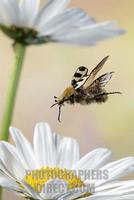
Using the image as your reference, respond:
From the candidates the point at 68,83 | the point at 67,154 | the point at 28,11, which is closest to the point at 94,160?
the point at 67,154

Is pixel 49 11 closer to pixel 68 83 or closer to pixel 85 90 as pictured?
pixel 85 90

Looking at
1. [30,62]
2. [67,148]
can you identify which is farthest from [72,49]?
[67,148]

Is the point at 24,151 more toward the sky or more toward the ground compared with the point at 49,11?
more toward the ground

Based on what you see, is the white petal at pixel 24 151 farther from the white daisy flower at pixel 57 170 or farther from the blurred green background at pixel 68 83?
the blurred green background at pixel 68 83

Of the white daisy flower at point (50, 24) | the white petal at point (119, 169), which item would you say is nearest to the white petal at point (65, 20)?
the white daisy flower at point (50, 24)

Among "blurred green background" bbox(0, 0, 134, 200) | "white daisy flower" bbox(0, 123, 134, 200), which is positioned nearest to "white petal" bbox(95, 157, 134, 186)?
"white daisy flower" bbox(0, 123, 134, 200)

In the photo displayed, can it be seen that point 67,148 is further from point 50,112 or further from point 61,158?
point 50,112

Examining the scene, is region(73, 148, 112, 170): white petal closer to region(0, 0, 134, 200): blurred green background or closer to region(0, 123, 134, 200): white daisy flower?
region(0, 123, 134, 200): white daisy flower
